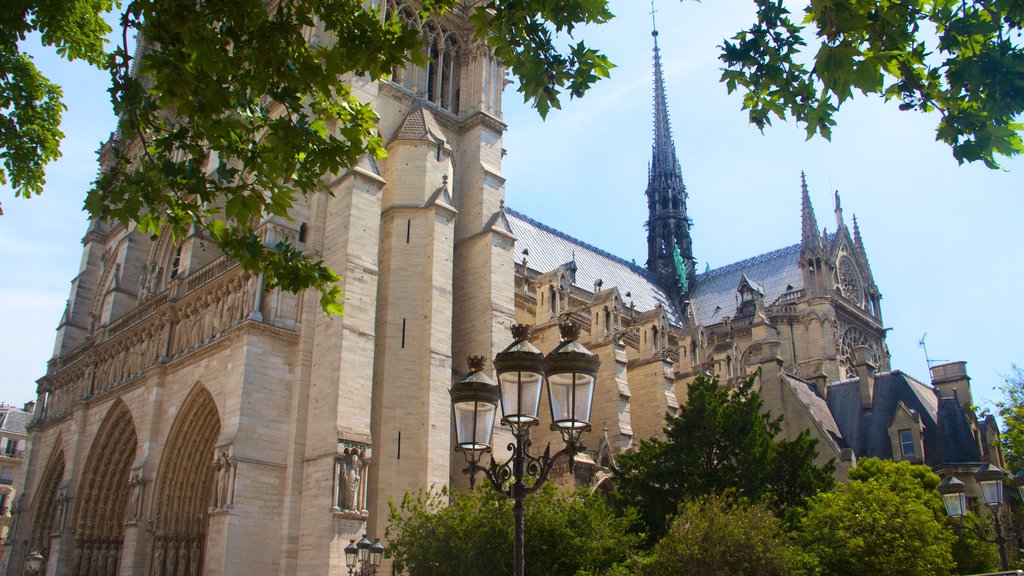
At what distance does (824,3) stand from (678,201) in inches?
2027

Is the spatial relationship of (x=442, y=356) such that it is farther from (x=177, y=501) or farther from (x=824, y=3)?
(x=824, y=3)

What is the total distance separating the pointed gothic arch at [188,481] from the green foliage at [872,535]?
49.5 feet

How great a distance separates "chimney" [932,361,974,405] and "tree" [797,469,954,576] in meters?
13.8

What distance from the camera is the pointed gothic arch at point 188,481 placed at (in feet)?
74.4

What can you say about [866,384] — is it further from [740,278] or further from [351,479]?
[351,479]

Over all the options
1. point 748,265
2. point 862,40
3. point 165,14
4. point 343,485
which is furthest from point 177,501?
point 748,265

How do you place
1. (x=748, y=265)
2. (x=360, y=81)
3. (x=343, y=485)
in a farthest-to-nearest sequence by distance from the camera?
(x=748, y=265), (x=360, y=81), (x=343, y=485)

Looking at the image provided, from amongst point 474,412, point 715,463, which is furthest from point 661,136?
point 474,412

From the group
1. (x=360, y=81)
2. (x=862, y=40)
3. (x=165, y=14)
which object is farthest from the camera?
(x=360, y=81)

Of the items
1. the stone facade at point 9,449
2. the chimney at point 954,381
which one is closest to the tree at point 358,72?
the chimney at point 954,381

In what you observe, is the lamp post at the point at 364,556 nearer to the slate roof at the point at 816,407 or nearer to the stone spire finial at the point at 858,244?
the slate roof at the point at 816,407

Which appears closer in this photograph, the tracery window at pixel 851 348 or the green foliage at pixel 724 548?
the green foliage at pixel 724 548

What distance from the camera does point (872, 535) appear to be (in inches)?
746

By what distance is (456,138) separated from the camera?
92.1 feet
